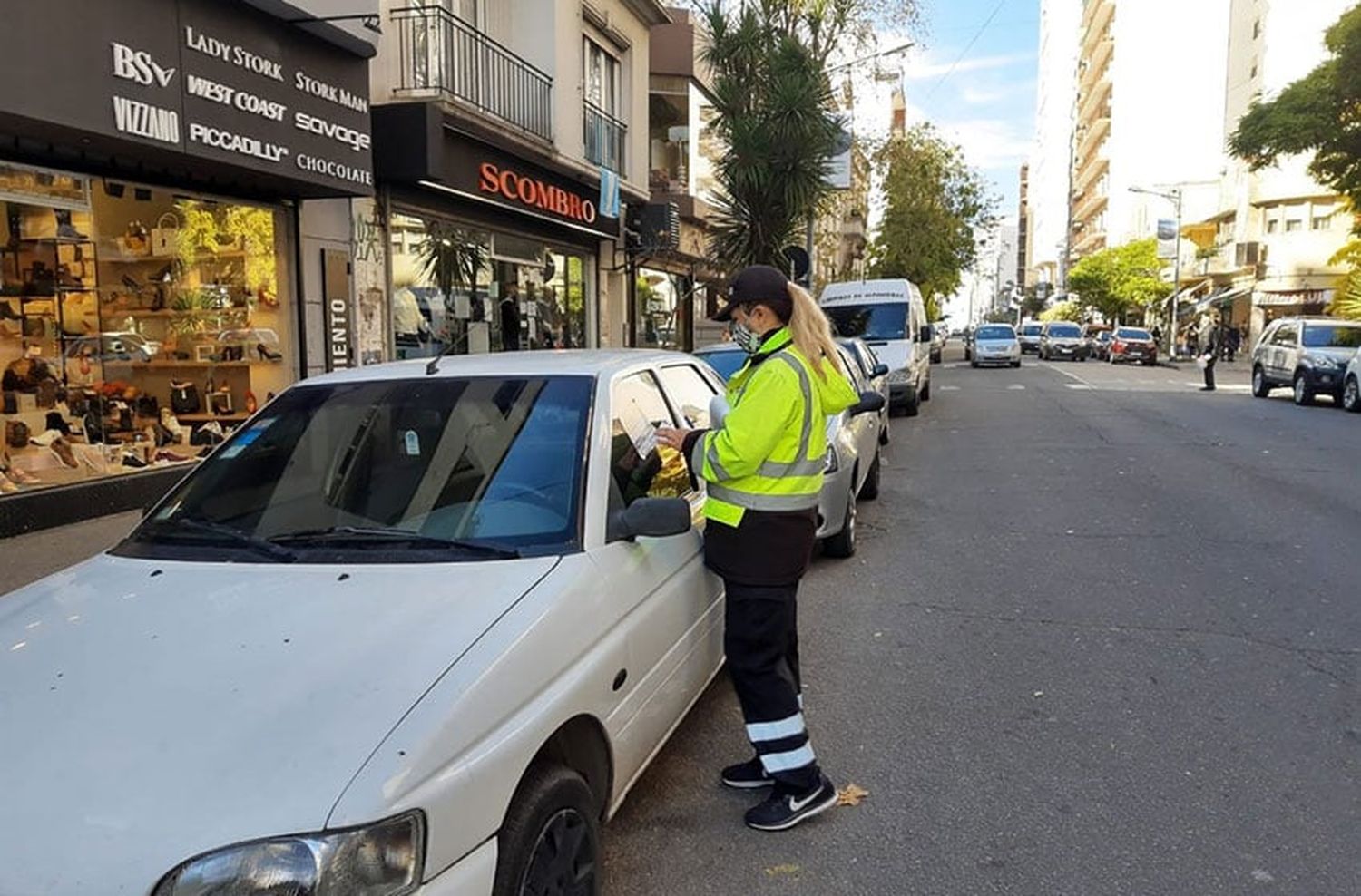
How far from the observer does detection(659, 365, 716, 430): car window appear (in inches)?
→ 171

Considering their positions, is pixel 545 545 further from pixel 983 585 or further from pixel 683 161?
pixel 683 161

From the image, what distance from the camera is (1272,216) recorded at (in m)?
48.4

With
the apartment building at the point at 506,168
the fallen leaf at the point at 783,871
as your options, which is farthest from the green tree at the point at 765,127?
the fallen leaf at the point at 783,871

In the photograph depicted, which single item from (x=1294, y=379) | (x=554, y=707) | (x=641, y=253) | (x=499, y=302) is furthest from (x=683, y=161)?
(x=554, y=707)

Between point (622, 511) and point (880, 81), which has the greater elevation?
point (880, 81)

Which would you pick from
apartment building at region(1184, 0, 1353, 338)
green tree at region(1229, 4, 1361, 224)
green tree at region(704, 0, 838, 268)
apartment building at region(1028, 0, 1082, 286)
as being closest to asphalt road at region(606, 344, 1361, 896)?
green tree at region(704, 0, 838, 268)

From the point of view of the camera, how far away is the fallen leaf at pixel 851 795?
365cm

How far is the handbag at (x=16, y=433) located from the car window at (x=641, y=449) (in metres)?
6.12

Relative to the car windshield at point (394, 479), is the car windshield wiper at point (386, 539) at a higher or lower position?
lower

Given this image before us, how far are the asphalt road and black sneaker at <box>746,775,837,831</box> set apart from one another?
5 centimetres

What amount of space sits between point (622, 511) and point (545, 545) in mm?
293

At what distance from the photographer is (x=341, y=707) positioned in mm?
2176

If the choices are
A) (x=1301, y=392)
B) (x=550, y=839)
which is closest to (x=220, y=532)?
(x=550, y=839)

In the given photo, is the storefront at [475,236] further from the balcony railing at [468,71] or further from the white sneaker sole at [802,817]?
the white sneaker sole at [802,817]
